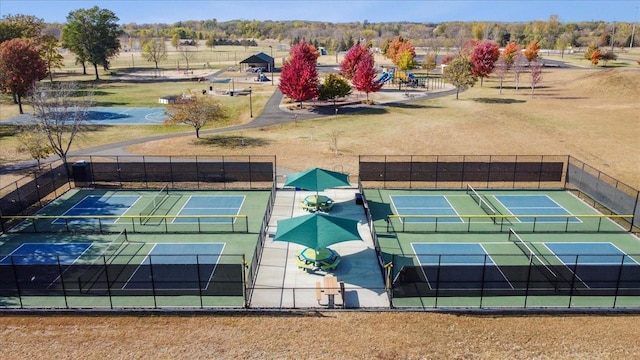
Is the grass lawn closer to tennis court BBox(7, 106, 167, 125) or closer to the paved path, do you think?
the paved path

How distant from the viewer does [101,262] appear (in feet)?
73.7

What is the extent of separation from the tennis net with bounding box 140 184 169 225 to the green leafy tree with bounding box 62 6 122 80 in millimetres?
78844

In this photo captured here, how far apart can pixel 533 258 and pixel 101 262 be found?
2084cm

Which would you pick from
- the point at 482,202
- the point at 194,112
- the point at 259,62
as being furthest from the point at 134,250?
the point at 259,62

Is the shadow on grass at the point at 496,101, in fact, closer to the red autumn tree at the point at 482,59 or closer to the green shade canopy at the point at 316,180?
the red autumn tree at the point at 482,59

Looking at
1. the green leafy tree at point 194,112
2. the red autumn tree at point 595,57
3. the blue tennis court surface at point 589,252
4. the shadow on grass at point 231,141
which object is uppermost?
the red autumn tree at point 595,57

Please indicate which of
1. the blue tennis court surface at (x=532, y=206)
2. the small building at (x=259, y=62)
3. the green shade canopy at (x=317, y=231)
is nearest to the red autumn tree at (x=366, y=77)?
the blue tennis court surface at (x=532, y=206)

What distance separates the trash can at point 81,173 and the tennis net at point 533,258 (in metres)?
27.8

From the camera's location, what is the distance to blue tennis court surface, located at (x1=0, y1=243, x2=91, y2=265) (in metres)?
22.5

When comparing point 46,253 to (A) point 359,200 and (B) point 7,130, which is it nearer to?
(A) point 359,200

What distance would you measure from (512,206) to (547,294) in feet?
37.3

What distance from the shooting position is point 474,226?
26906mm

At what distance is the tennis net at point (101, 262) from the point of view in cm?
2009

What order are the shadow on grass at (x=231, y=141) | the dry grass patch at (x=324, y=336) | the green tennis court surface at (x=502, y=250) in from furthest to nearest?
1. the shadow on grass at (x=231, y=141)
2. the green tennis court surface at (x=502, y=250)
3. the dry grass patch at (x=324, y=336)
